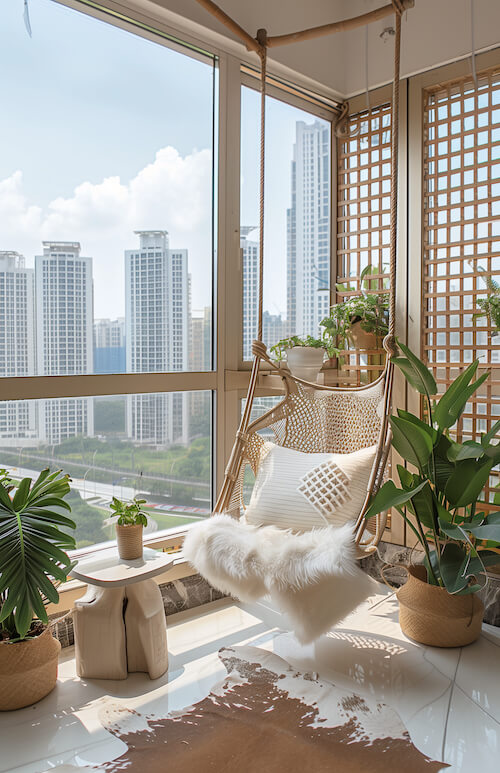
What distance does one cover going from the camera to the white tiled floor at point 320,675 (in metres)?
1.53

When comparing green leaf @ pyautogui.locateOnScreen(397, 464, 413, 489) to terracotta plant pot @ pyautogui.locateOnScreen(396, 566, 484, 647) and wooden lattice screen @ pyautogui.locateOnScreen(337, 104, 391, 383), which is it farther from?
wooden lattice screen @ pyautogui.locateOnScreen(337, 104, 391, 383)

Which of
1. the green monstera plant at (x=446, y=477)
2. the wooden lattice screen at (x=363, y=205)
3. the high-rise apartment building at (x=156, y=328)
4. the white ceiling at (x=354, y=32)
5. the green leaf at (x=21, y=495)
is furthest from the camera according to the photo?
the wooden lattice screen at (x=363, y=205)

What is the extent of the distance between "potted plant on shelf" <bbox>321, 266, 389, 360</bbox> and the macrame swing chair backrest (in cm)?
51

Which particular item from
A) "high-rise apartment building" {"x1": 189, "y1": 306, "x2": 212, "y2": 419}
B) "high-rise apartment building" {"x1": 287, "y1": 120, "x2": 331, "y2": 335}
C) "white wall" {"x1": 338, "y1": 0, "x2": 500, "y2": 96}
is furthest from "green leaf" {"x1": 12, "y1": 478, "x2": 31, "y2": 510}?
"white wall" {"x1": 338, "y1": 0, "x2": 500, "y2": 96}

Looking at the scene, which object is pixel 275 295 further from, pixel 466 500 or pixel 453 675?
pixel 453 675

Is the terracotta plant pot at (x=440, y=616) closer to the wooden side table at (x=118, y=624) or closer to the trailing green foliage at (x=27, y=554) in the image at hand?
the wooden side table at (x=118, y=624)

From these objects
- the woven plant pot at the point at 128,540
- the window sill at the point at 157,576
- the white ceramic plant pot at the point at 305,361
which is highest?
the white ceramic plant pot at the point at 305,361

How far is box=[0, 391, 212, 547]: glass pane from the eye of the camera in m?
2.04

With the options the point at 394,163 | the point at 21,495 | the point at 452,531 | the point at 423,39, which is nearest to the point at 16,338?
the point at 21,495

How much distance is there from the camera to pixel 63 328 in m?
2.10

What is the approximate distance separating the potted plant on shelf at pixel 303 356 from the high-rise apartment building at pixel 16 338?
3.72 feet

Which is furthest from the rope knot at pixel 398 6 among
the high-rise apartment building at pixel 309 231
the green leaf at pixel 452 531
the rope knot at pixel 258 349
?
the green leaf at pixel 452 531

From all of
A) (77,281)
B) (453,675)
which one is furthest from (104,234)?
(453,675)

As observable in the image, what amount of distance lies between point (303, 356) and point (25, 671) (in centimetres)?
161
